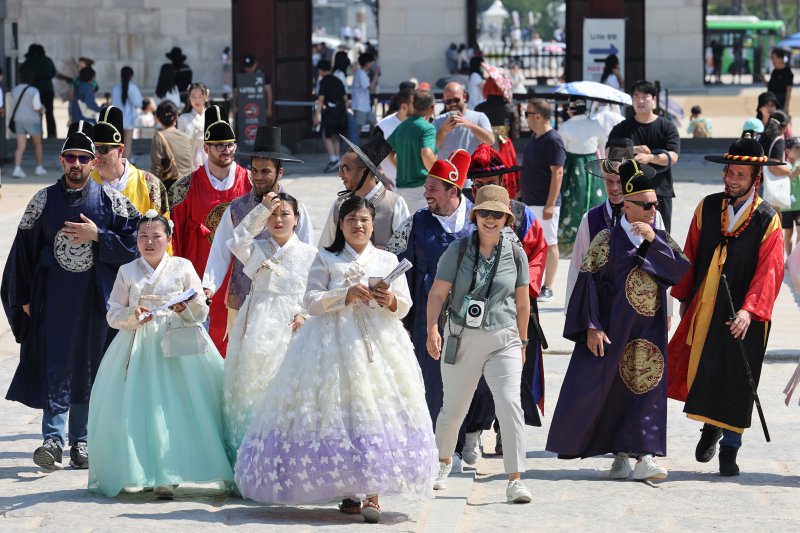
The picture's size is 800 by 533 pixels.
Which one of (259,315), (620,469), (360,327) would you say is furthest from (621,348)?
(259,315)

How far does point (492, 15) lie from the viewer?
74.6 m

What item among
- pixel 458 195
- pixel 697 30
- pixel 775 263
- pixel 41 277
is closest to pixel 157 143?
pixel 41 277

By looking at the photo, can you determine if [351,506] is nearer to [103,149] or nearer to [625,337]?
[625,337]

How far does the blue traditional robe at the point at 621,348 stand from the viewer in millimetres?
7867

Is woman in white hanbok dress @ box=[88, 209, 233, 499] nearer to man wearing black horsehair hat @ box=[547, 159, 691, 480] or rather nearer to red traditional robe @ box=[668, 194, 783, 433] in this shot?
man wearing black horsehair hat @ box=[547, 159, 691, 480]

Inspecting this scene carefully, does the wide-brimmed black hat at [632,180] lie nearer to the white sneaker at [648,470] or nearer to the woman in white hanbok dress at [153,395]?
the white sneaker at [648,470]

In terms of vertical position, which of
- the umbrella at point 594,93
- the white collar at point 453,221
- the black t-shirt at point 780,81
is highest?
the black t-shirt at point 780,81

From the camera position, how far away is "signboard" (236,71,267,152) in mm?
23094

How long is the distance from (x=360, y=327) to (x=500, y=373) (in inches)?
31.0

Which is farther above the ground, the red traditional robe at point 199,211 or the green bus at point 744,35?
the green bus at point 744,35

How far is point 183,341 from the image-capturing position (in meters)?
7.53

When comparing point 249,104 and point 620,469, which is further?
point 249,104

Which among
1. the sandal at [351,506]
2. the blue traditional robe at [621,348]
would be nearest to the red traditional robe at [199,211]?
the blue traditional robe at [621,348]

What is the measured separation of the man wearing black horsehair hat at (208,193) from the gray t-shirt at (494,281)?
2.04 metres
